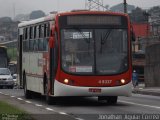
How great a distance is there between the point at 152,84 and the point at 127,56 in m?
26.5

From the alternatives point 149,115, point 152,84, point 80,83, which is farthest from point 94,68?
point 152,84

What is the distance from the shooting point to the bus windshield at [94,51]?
2381 cm

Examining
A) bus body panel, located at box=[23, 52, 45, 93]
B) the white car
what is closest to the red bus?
bus body panel, located at box=[23, 52, 45, 93]

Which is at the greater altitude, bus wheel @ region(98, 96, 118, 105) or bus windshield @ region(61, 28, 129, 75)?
bus windshield @ region(61, 28, 129, 75)

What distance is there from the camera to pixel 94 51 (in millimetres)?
24000

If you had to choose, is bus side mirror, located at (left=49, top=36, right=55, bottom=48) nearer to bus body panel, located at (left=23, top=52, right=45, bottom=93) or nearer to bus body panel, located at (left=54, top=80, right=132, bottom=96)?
bus body panel, located at (left=54, top=80, right=132, bottom=96)

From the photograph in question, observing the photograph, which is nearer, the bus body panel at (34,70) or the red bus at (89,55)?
the red bus at (89,55)

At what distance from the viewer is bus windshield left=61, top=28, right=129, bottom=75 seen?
938 inches

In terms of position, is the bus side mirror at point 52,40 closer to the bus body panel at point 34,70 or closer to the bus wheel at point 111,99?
the bus body panel at point 34,70

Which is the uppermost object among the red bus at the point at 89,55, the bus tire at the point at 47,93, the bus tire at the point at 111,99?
the red bus at the point at 89,55

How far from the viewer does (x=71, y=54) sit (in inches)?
938

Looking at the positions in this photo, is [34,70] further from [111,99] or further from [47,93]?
[111,99]

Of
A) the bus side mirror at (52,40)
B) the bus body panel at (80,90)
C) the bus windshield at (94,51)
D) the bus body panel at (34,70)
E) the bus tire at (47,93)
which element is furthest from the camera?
the bus body panel at (34,70)

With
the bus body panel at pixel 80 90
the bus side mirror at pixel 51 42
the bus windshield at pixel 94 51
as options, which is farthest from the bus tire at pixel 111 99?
the bus side mirror at pixel 51 42
